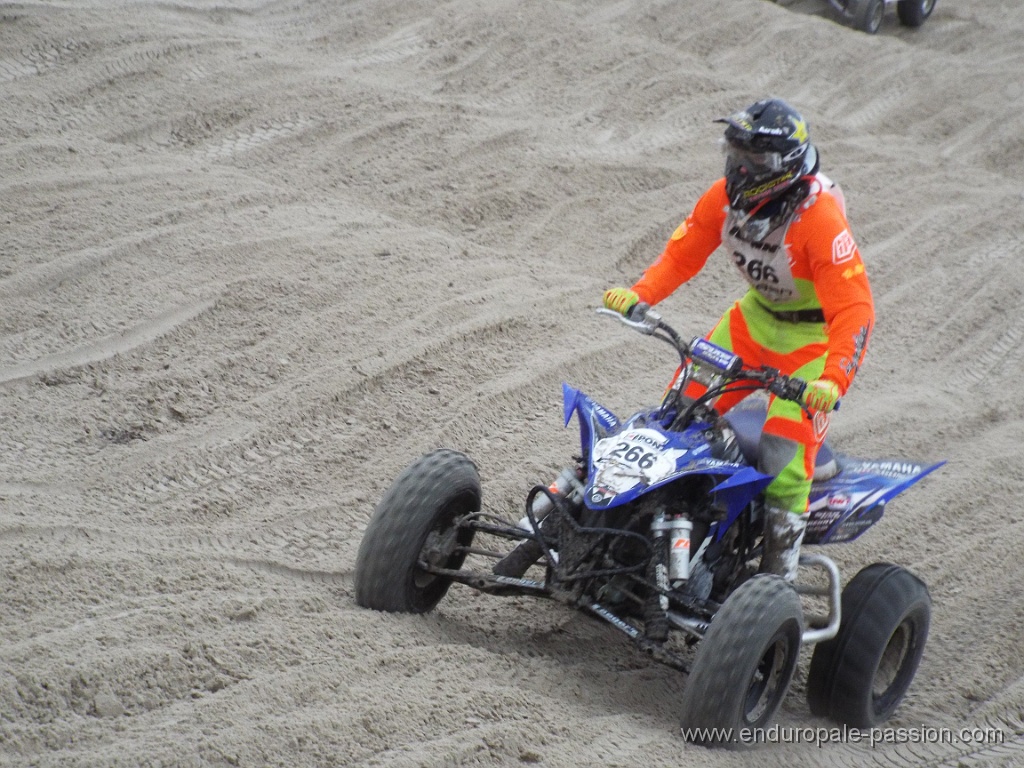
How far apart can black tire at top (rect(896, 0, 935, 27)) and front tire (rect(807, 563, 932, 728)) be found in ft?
42.5

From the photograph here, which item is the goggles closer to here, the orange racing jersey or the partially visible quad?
the orange racing jersey

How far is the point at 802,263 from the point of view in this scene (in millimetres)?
4449

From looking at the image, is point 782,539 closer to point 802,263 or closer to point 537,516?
point 537,516

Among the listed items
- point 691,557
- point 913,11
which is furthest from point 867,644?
point 913,11

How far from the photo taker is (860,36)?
13852 mm

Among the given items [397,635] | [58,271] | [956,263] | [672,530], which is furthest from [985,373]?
[58,271]

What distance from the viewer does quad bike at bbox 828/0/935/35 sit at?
14547 millimetres

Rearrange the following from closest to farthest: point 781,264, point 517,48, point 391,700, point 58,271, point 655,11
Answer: point 391,700, point 781,264, point 58,271, point 517,48, point 655,11

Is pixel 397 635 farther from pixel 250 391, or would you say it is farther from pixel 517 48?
pixel 517 48

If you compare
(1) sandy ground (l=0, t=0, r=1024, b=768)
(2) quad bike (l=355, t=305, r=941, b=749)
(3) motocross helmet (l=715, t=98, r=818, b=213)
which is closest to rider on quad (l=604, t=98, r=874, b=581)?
(3) motocross helmet (l=715, t=98, r=818, b=213)

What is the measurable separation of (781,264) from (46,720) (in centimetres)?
318

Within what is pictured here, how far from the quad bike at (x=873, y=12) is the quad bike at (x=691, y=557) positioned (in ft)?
38.3

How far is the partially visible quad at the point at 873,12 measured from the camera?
1455 cm

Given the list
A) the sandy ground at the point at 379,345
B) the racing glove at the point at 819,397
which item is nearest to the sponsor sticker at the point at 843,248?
the racing glove at the point at 819,397
